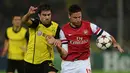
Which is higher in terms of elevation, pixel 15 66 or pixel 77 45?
pixel 77 45

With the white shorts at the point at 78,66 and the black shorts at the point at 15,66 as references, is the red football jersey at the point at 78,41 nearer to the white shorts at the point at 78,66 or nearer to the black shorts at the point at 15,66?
the white shorts at the point at 78,66

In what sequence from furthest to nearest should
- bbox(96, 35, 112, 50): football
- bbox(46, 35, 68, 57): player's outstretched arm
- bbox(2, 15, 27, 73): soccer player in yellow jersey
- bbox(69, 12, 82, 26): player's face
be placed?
bbox(2, 15, 27, 73): soccer player in yellow jersey → bbox(96, 35, 112, 50): football → bbox(69, 12, 82, 26): player's face → bbox(46, 35, 68, 57): player's outstretched arm

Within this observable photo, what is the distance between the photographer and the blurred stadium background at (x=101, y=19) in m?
20.1

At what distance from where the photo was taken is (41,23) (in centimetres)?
1009

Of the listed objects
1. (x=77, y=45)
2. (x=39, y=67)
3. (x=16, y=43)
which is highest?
(x=16, y=43)

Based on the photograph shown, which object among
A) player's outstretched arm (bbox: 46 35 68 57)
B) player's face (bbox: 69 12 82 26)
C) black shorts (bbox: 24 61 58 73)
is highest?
player's face (bbox: 69 12 82 26)

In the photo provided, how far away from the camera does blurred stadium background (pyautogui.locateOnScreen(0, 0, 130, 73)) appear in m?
20.1

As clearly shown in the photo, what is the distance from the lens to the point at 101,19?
21.3 meters

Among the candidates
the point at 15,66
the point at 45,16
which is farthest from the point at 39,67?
the point at 15,66

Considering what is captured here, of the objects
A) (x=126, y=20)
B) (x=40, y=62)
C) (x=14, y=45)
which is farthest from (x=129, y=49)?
(x=40, y=62)

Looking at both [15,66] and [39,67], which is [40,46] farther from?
[15,66]

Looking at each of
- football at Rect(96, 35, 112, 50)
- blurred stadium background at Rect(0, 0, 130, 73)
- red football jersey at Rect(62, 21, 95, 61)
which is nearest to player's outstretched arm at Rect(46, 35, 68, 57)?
red football jersey at Rect(62, 21, 95, 61)

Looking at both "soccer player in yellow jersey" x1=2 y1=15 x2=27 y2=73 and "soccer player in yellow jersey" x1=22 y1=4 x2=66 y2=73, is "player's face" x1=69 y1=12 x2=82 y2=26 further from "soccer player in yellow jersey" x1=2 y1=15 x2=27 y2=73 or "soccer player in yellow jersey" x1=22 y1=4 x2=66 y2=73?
"soccer player in yellow jersey" x1=2 y1=15 x2=27 y2=73

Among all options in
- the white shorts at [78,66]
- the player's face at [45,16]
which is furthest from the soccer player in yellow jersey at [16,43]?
the white shorts at [78,66]
